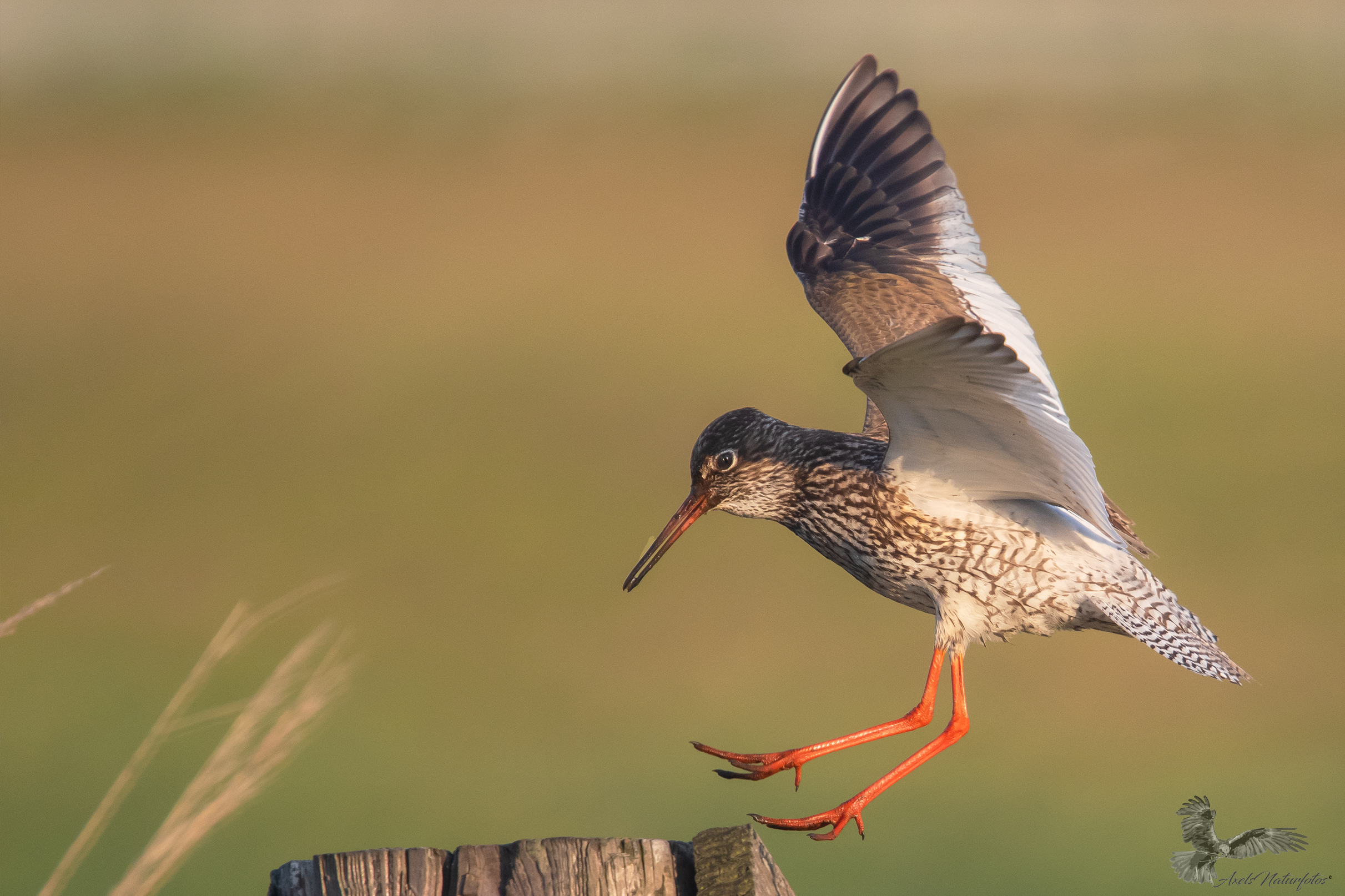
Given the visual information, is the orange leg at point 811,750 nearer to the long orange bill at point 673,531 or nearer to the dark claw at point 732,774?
the dark claw at point 732,774

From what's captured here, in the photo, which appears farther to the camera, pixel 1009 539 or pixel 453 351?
pixel 453 351

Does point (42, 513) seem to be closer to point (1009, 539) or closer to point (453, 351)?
point (453, 351)

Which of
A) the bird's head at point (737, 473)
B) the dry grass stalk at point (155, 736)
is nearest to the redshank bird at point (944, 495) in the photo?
the bird's head at point (737, 473)

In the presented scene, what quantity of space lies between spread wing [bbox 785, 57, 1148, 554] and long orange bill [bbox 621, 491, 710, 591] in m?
0.91

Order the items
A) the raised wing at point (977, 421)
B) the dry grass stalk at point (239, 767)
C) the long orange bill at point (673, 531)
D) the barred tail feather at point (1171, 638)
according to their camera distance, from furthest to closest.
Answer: the long orange bill at point (673, 531) → the barred tail feather at point (1171, 638) → the raised wing at point (977, 421) → the dry grass stalk at point (239, 767)

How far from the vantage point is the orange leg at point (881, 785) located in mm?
5375

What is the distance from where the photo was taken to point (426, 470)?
16781mm

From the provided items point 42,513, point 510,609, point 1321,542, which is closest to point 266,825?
point 510,609

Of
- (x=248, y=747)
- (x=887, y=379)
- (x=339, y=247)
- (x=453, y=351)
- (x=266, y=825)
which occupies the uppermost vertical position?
(x=339, y=247)

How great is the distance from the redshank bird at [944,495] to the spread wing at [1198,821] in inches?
45.9

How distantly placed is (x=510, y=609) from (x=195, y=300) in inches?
337

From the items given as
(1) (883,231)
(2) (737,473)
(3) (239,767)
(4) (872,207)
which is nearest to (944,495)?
(2) (737,473)

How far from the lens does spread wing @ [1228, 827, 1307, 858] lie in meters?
4.46

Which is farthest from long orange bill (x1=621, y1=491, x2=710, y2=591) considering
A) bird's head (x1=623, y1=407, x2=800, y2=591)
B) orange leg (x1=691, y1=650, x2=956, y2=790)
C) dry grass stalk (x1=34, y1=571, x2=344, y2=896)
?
dry grass stalk (x1=34, y1=571, x2=344, y2=896)
